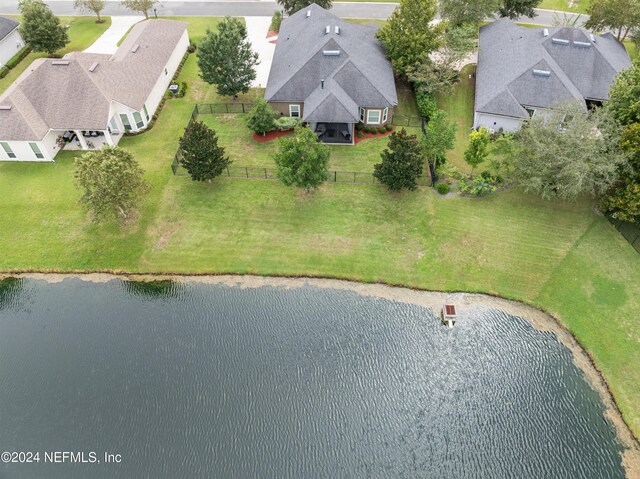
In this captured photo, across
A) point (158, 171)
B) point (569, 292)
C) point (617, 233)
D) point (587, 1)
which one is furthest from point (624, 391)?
point (587, 1)

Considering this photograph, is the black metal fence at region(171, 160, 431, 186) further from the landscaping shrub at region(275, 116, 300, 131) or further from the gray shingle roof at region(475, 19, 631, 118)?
the gray shingle roof at region(475, 19, 631, 118)

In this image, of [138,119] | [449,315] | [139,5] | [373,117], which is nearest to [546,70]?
[373,117]

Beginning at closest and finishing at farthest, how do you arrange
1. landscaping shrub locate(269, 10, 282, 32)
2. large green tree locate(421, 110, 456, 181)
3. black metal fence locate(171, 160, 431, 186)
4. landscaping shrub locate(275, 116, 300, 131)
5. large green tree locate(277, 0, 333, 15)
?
large green tree locate(421, 110, 456, 181), black metal fence locate(171, 160, 431, 186), landscaping shrub locate(275, 116, 300, 131), large green tree locate(277, 0, 333, 15), landscaping shrub locate(269, 10, 282, 32)

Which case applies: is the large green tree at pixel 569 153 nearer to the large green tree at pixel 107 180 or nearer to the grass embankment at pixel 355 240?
the grass embankment at pixel 355 240

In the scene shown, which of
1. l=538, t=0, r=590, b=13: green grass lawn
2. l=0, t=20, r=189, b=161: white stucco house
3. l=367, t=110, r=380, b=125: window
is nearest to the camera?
l=0, t=20, r=189, b=161: white stucco house

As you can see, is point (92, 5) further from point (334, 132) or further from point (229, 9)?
point (334, 132)

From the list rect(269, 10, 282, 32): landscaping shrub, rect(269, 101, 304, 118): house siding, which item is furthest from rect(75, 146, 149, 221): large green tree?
rect(269, 10, 282, 32): landscaping shrub
